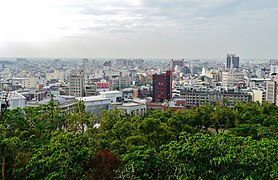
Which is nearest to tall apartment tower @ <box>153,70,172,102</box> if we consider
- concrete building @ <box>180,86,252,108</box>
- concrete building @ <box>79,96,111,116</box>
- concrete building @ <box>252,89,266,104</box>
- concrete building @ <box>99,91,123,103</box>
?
concrete building @ <box>180,86,252,108</box>

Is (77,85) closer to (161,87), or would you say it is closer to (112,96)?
(112,96)

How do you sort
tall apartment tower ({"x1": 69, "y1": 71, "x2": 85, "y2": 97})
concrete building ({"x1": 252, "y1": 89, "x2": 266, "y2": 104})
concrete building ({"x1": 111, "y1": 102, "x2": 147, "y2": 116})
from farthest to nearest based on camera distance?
1. tall apartment tower ({"x1": 69, "y1": 71, "x2": 85, "y2": 97})
2. concrete building ({"x1": 252, "y1": 89, "x2": 266, "y2": 104})
3. concrete building ({"x1": 111, "y1": 102, "x2": 147, "y2": 116})

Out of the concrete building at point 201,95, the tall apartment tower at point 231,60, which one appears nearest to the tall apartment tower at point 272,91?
the concrete building at point 201,95

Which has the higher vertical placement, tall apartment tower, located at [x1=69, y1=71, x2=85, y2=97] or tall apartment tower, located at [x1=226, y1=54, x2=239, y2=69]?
tall apartment tower, located at [x1=226, y1=54, x2=239, y2=69]

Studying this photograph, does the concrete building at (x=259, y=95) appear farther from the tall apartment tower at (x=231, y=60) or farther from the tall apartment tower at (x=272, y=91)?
the tall apartment tower at (x=231, y=60)

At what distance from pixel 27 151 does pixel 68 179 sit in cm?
208

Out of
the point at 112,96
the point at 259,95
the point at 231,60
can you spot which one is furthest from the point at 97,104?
the point at 231,60

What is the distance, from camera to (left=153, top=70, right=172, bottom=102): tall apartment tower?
40250 mm

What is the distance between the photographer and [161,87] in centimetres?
4075

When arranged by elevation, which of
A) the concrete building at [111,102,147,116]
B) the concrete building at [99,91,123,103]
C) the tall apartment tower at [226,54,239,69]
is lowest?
the concrete building at [111,102,147,116]

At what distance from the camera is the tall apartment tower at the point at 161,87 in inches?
1585

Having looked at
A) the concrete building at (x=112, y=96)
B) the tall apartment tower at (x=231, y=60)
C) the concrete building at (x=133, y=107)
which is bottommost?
the concrete building at (x=133, y=107)

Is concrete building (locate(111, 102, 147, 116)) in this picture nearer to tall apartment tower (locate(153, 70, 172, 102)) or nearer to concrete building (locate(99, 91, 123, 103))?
concrete building (locate(99, 91, 123, 103))

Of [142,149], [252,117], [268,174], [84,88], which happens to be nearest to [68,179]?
[142,149]
